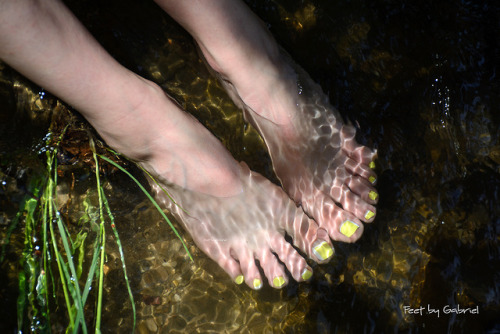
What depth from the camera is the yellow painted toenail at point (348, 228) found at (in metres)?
1.78

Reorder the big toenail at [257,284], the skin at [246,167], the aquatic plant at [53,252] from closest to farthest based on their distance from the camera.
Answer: the aquatic plant at [53,252]
the skin at [246,167]
the big toenail at [257,284]

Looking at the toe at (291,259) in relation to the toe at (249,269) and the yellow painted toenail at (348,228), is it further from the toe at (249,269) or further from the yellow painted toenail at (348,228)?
the yellow painted toenail at (348,228)

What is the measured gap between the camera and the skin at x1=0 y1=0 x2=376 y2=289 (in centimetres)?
170

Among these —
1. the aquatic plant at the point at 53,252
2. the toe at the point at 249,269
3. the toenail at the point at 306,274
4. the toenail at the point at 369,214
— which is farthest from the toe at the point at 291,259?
the aquatic plant at the point at 53,252

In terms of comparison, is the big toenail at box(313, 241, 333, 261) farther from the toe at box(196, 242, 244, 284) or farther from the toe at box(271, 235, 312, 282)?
the toe at box(196, 242, 244, 284)

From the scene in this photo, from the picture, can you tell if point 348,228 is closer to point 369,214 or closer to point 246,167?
point 369,214

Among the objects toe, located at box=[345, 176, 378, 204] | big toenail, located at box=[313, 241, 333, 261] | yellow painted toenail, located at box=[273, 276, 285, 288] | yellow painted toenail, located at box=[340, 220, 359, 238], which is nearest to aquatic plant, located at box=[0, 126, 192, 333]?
yellow painted toenail, located at box=[273, 276, 285, 288]

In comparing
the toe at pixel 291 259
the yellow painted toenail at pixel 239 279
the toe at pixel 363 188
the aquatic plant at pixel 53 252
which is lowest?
the aquatic plant at pixel 53 252

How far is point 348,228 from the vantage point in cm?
178

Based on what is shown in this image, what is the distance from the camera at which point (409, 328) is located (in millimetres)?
1690

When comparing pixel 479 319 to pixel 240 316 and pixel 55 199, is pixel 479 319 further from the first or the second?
pixel 55 199

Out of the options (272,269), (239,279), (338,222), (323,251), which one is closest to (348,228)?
(338,222)

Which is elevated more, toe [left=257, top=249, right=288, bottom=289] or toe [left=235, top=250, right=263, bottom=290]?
toe [left=257, top=249, right=288, bottom=289]

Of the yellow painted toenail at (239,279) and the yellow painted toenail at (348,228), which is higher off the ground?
the yellow painted toenail at (348,228)
